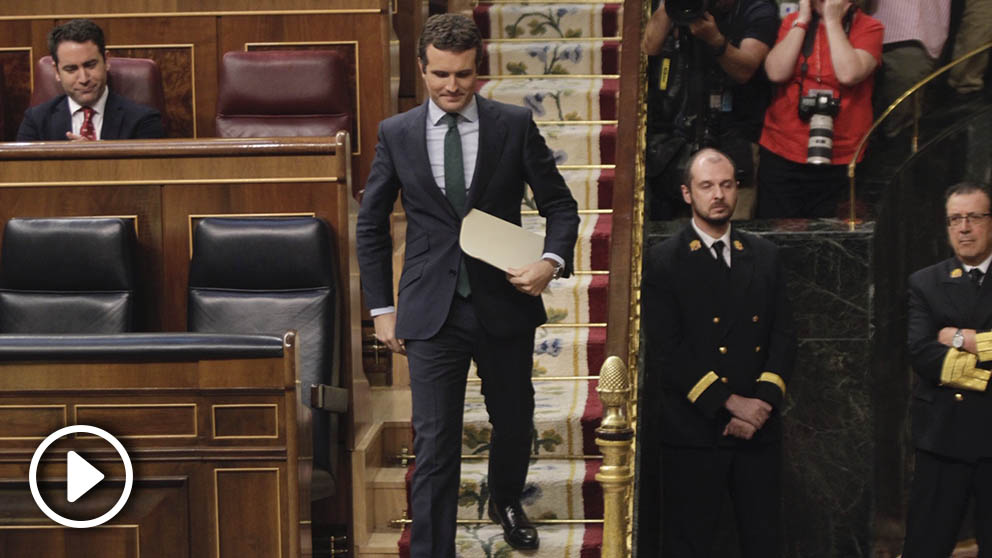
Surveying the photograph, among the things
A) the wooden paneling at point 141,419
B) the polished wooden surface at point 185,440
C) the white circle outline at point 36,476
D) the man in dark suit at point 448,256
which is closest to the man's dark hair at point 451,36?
the man in dark suit at point 448,256

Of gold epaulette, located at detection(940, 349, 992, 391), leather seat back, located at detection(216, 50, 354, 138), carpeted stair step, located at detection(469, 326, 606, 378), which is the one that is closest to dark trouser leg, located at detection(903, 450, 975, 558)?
gold epaulette, located at detection(940, 349, 992, 391)

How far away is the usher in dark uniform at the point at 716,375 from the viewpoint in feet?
10.8

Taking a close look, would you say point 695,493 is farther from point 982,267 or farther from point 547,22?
point 547,22

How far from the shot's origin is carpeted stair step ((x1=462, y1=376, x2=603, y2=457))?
3531 mm

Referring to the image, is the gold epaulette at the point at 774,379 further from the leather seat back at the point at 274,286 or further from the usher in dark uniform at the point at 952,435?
the leather seat back at the point at 274,286

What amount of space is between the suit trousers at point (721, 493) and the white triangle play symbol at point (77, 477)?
58.3 inches

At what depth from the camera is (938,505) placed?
11.4 ft

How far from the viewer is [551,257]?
270 cm

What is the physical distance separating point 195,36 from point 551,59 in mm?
1179

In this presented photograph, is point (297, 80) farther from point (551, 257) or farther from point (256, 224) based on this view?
point (551, 257)

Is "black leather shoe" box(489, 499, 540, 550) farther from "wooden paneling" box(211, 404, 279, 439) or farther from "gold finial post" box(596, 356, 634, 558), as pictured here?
"wooden paneling" box(211, 404, 279, 439)

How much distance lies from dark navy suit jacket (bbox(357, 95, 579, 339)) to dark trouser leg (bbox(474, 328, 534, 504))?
0.16ft

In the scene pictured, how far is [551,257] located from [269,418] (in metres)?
0.61

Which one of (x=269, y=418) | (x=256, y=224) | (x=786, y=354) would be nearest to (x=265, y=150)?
(x=256, y=224)
